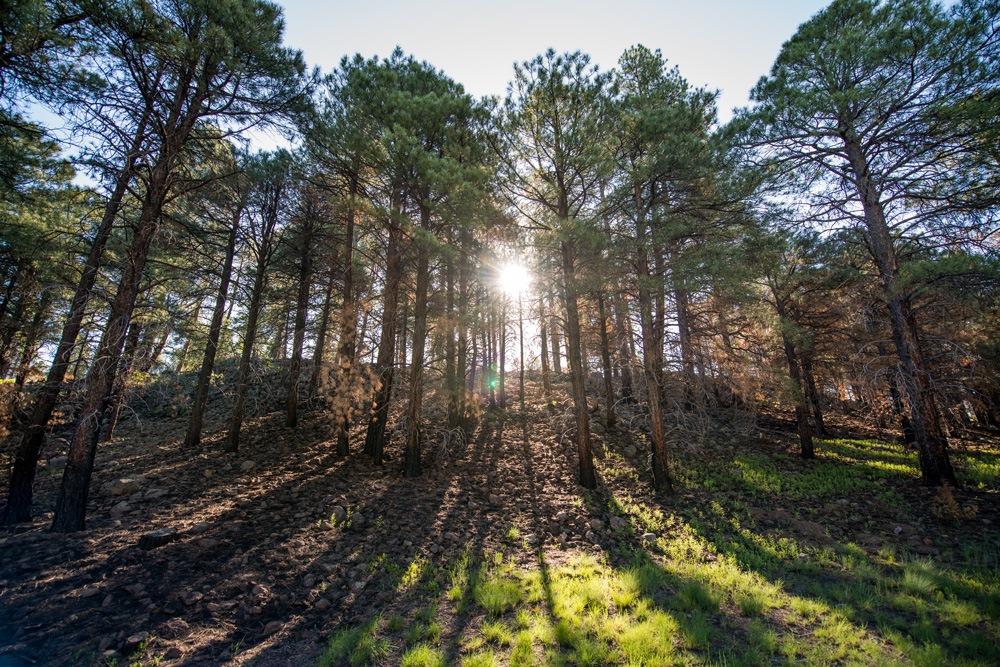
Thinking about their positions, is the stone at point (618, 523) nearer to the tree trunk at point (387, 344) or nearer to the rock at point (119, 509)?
the tree trunk at point (387, 344)

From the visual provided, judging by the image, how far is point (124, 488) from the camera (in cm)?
808

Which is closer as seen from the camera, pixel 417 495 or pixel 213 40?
pixel 213 40

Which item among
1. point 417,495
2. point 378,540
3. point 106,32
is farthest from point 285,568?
point 106,32

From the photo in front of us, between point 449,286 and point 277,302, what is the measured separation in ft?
22.1

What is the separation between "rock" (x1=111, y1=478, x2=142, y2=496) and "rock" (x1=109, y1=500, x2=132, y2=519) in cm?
83

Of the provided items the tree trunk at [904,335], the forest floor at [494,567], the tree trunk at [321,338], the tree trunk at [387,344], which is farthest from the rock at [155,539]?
the tree trunk at [904,335]

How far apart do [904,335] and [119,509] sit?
18.1 m

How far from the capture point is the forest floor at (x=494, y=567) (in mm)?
4289

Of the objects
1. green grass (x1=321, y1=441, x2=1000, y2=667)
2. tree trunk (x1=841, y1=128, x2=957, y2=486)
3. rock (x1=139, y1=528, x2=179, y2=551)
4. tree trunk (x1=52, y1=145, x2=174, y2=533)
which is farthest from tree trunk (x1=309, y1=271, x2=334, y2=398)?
tree trunk (x1=841, y1=128, x2=957, y2=486)

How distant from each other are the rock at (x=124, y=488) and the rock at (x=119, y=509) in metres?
0.83

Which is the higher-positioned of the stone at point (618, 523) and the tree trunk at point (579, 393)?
the tree trunk at point (579, 393)

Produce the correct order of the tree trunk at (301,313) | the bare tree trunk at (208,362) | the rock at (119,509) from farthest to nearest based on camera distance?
the tree trunk at (301,313) → the bare tree trunk at (208,362) → the rock at (119,509)

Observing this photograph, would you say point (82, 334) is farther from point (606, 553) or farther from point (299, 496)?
point (606, 553)

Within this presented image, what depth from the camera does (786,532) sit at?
7.84 meters
